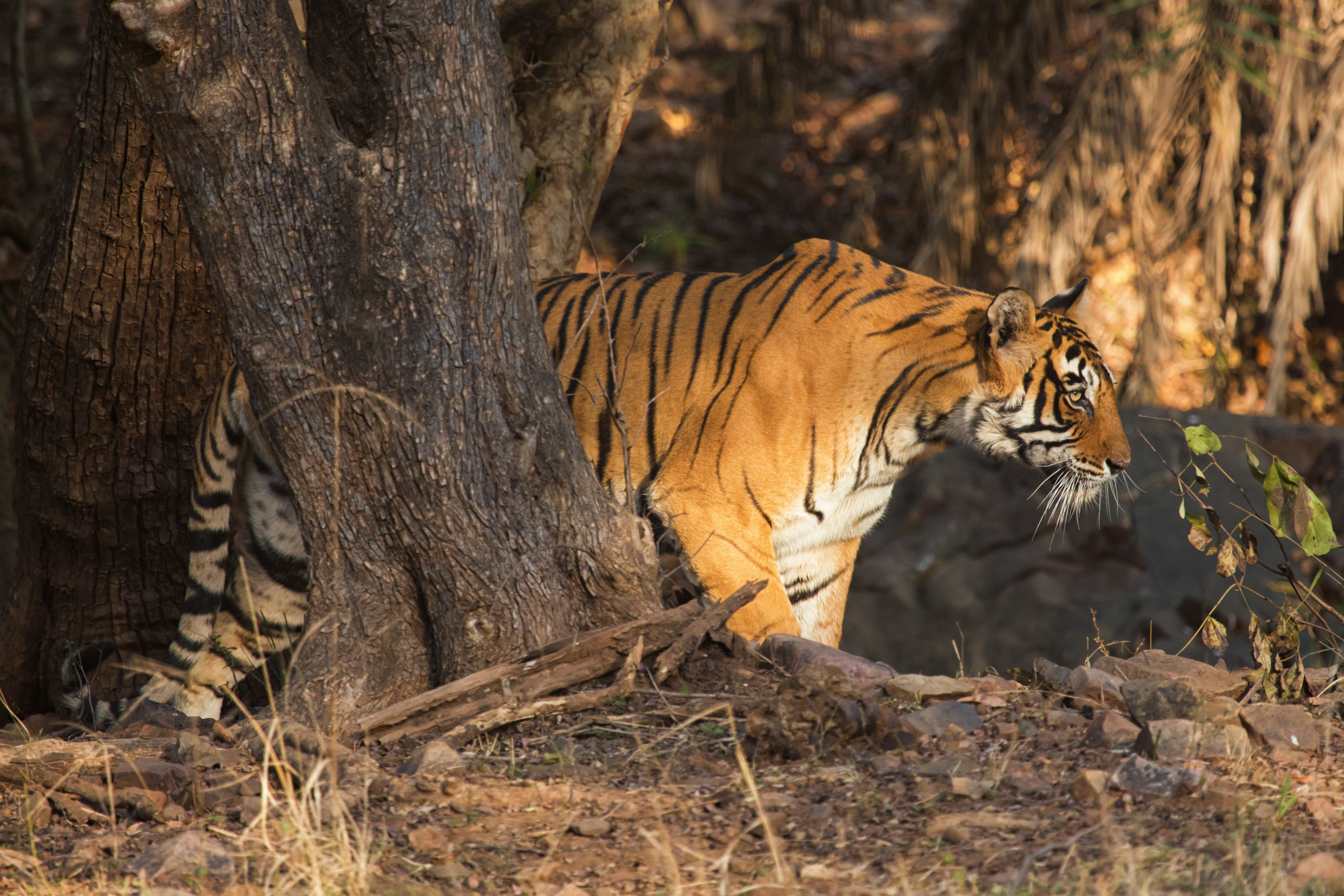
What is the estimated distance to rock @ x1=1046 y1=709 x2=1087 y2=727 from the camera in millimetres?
2773

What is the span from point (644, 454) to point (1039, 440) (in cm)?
130

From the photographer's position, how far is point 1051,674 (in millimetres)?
3100

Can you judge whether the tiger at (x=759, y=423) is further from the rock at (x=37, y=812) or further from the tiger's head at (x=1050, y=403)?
the rock at (x=37, y=812)

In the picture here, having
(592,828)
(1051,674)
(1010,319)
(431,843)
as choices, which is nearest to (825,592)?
(1010,319)

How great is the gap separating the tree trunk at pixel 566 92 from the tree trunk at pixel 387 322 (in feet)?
5.53

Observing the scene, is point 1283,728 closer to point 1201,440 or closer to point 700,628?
point 1201,440

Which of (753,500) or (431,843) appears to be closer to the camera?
(431,843)

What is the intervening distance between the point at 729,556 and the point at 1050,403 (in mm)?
1157

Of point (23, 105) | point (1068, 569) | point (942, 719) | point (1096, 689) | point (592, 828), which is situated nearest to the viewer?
point (592, 828)

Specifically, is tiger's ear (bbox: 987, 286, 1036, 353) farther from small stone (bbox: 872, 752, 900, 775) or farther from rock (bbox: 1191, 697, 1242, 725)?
small stone (bbox: 872, 752, 900, 775)

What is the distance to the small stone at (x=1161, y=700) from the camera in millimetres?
2676

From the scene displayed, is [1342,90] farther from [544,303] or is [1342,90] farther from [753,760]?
[753,760]

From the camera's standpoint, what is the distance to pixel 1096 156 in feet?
22.2

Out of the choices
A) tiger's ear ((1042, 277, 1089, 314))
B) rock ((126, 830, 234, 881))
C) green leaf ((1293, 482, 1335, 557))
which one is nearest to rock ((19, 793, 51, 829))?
rock ((126, 830, 234, 881))
